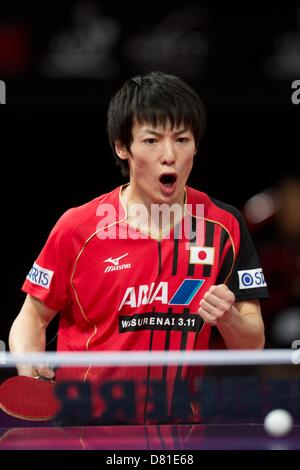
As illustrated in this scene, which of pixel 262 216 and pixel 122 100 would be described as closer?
pixel 122 100

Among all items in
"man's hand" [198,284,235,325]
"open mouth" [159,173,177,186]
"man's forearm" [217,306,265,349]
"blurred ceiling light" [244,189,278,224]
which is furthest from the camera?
"blurred ceiling light" [244,189,278,224]

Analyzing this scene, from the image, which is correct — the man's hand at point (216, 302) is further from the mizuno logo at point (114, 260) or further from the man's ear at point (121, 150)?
the man's ear at point (121, 150)

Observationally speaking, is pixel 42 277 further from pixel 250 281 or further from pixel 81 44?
pixel 81 44

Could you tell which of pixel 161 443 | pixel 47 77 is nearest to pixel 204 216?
pixel 161 443

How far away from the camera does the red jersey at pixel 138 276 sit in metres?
3.71

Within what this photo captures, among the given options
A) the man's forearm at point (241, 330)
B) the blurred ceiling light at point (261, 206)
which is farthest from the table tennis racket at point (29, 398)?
the blurred ceiling light at point (261, 206)

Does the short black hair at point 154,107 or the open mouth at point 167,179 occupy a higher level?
the short black hair at point 154,107

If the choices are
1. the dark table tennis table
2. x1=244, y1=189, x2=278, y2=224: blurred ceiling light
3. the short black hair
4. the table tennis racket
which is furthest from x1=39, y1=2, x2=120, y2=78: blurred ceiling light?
the dark table tennis table

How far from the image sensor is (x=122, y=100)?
3795 mm

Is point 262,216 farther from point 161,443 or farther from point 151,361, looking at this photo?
point 161,443

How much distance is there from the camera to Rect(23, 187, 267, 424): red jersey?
3.71m

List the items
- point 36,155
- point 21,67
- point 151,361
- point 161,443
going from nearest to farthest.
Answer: point 161,443 → point 151,361 → point 21,67 → point 36,155

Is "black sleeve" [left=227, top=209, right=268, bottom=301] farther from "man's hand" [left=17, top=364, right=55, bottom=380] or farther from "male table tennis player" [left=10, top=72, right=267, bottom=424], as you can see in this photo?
"man's hand" [left=17, top=364, right=55, bottom=380]

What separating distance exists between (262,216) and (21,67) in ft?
7.78
